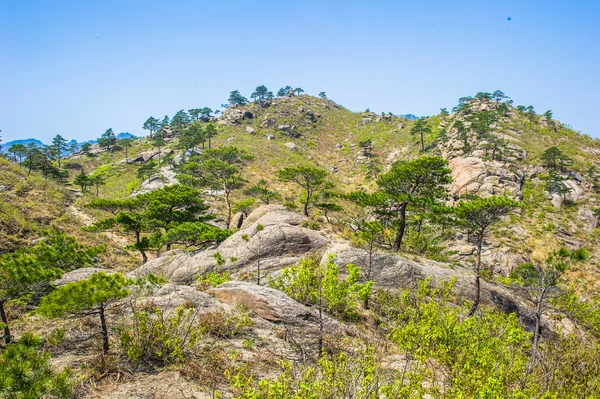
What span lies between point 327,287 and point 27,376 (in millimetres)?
5766

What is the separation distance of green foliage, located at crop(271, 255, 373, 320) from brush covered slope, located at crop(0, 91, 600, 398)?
7cm

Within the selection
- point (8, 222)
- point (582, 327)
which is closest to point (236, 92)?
point (8, 222)

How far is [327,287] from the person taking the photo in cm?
781

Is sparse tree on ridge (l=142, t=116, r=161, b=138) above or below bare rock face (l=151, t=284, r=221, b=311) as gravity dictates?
above

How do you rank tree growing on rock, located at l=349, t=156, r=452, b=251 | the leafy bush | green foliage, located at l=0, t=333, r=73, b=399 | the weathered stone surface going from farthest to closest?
the weathered stone surface → tree growing on rock, located at l=349, t=156, r=452, b=251 → the leafy bush → green foliage, located at l=0, t=333, r=73, b=399

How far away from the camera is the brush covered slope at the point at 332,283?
6.23m

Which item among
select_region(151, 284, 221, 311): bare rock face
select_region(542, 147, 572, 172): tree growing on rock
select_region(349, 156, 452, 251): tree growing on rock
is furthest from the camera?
select_region(542, 147, 572, 172): tree growing on rock

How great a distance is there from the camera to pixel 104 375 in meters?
6.51

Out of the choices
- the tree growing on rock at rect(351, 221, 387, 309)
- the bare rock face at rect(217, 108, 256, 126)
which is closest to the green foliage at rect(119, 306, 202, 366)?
the tree growing on rock at rect(351, 221, 387, 309)

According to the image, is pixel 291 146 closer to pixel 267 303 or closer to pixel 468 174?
pixel 468 174

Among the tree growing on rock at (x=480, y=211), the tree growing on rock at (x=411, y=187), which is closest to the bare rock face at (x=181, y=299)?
the tree growing on rock at (x=480, y=211)

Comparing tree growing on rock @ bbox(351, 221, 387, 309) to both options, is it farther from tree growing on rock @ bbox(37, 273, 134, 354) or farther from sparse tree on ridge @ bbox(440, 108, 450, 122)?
sparse tree on ridge @ bbox(440, 108, 450, 122)

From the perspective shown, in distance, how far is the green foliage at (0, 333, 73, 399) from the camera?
14.7 feet

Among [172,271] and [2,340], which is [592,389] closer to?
[2,340]
